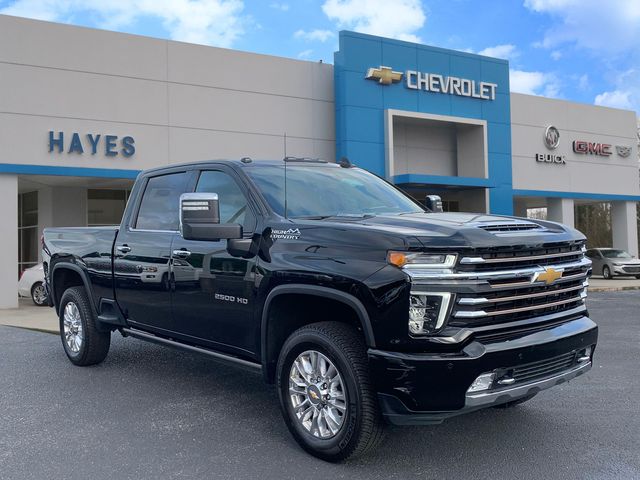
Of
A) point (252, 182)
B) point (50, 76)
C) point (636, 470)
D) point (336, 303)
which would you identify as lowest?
point (636, 470)

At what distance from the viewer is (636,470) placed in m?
3.83

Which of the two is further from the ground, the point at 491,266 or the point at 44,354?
the point at 491,266

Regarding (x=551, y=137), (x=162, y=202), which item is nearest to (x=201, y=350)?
(x=162, y=202)

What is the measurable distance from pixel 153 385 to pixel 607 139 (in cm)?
2706

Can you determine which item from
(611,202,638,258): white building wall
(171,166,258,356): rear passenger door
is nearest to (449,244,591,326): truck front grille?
(171,166,258,356): rear passenger door

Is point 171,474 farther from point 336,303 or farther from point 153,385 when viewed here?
point 153,385

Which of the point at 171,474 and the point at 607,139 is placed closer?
the point at 171,474

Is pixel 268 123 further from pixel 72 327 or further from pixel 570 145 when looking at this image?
pixel 570 145

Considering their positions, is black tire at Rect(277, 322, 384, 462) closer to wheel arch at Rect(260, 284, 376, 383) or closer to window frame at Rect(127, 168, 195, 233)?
wheel arch at Rect(260, 284, 376, 383)

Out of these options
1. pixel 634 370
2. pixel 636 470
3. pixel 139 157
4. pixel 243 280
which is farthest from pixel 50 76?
pixel 636 470

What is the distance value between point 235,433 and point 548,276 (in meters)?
2.51

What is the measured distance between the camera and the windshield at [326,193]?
4727 millimetres

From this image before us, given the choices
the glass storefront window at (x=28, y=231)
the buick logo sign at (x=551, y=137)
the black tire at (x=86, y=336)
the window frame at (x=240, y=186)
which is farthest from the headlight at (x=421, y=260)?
the buick logo sign at (x=551, y=137)

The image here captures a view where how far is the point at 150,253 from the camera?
5512 millimetres
